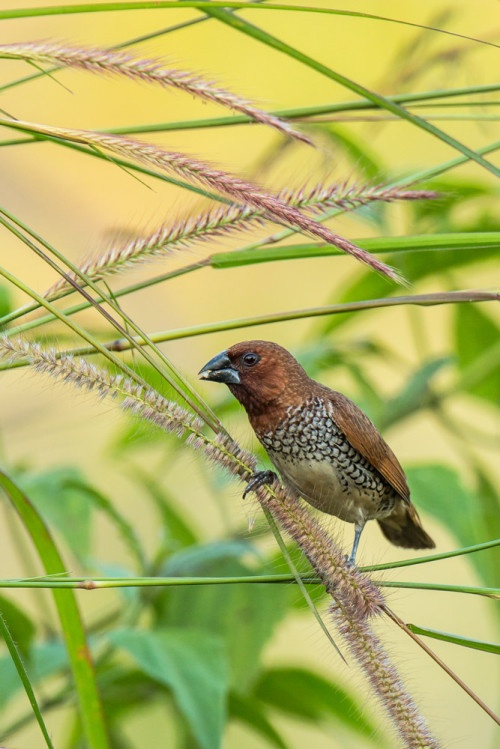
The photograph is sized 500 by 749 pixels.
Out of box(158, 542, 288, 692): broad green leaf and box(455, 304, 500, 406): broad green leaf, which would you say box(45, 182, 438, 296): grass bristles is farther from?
box(455, 304, 500, 406): broad green leaf

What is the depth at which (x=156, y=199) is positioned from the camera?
4645 millimetres

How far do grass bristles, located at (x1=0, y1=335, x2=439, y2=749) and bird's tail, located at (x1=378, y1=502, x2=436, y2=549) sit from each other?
1309 mm

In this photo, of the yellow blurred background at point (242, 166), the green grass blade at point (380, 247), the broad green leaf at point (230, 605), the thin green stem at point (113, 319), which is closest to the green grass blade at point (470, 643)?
the thin green stem at point (113, 319)

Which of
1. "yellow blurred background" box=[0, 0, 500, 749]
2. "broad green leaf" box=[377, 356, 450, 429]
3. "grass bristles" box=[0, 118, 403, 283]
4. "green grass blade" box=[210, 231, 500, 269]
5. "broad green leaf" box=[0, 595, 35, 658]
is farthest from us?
"yellow blurred background" box=[0, 0, 500, 749]

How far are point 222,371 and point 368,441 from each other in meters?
0.42

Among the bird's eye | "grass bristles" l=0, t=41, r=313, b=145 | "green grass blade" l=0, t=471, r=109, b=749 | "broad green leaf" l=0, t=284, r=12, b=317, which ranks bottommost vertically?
"green grass blade" l=0, t=471, r=109, b=749

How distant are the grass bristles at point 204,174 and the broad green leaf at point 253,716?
51.7 inches

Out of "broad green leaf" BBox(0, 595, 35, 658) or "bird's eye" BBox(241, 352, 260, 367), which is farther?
"bird's eye" BBox(241, 352, 260, 367)

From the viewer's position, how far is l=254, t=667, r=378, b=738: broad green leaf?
2.26m

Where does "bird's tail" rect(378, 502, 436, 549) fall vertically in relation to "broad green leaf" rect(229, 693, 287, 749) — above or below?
above

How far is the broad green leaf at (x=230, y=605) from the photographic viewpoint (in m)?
2.04

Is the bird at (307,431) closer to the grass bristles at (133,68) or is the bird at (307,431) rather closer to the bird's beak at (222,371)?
the bird's beak at (222,371)

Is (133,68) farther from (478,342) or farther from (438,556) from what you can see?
(478,342)

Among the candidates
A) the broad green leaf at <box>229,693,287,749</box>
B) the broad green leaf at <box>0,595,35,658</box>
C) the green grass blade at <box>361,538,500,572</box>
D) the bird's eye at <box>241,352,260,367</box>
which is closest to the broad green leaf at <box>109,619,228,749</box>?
the broad green leaf at <box>0,595,35,658</box>
